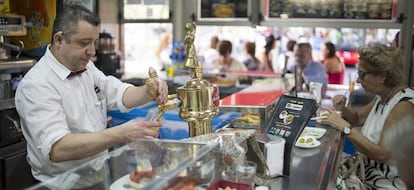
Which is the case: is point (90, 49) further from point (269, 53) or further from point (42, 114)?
point (269, 53)

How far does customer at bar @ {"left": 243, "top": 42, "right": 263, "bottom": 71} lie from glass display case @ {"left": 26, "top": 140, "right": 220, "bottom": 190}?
153 inches

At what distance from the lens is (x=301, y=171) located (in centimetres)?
164

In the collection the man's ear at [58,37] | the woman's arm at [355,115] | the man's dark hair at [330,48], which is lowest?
the woman's arm at [355,115]

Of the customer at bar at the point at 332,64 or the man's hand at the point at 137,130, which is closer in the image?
the man's hand at the point at 137,130

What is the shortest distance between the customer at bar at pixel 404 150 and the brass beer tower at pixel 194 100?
65 centimetres

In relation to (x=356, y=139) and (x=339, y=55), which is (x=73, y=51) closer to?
(x=356, y=139)

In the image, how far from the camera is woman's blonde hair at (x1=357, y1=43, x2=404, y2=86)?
2.49m

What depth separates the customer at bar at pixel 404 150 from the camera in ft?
3.30

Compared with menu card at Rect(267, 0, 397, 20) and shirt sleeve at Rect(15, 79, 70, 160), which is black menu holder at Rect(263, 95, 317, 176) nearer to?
shirt sleeve at Rect(15, 79, 70, 160)

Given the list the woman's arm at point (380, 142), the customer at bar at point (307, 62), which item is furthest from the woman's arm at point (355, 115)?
the customer at bar at point (307, 62)

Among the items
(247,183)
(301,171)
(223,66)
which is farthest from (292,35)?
(247,183)

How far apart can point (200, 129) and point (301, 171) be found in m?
0.42

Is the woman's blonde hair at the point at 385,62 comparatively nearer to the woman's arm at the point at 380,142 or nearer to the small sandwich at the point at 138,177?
the woman's arm at the point at 380,142

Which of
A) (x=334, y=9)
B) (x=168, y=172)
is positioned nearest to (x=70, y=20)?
(x=168, y=172)
